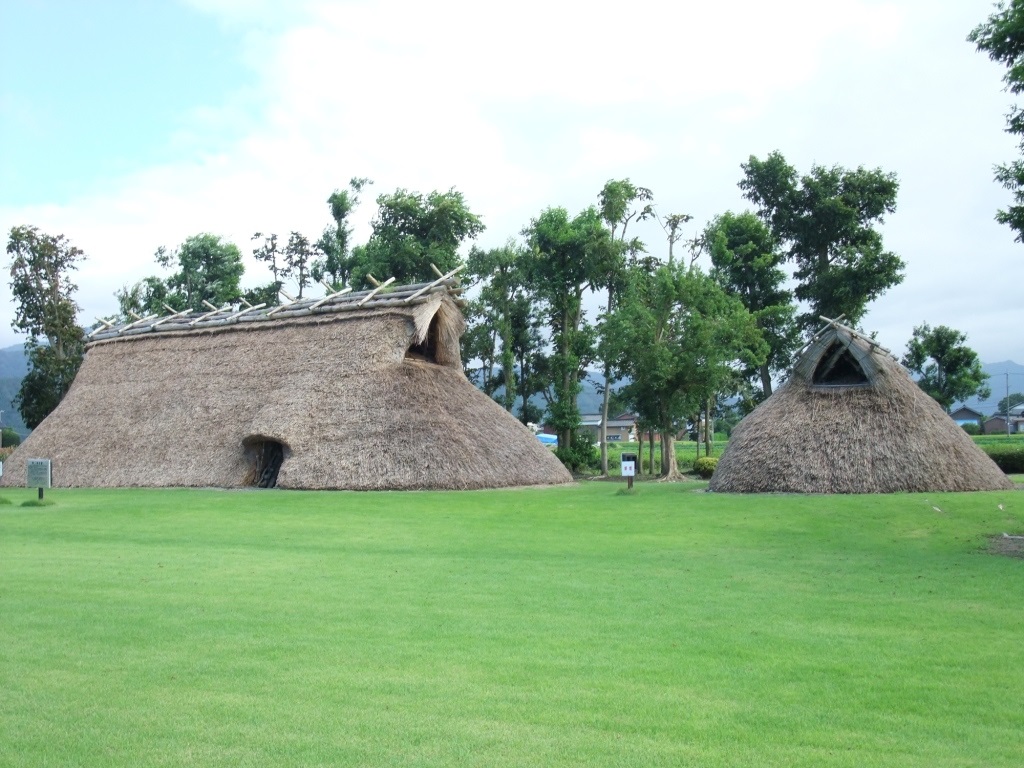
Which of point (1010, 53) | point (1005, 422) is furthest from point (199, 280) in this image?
point (1005, 422)

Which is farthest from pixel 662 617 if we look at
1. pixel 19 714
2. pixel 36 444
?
pixel 36 444

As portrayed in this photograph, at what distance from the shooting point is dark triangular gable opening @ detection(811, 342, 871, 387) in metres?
24.4

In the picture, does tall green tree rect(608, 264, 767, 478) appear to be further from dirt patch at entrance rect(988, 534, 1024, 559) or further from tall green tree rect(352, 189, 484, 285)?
dirt patch at entrance rect(988, 534, 1024, 559)

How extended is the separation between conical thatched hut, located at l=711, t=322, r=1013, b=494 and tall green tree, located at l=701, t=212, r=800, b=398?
14.7 metres

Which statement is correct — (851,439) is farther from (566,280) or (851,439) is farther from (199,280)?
(199,280)

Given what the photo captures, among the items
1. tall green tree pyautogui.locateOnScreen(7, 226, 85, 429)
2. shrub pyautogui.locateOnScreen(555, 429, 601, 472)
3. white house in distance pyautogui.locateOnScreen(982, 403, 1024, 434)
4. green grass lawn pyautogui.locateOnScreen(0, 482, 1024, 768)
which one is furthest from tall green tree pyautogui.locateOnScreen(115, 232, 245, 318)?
white house in distance pyautogui.locateOnScreen(982, 403, 1024, 434)

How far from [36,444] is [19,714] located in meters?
27.9

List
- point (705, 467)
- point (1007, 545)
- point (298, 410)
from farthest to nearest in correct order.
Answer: point (705, 467), point (298, 410), point (1007, 545)

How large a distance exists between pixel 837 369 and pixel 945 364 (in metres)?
20.7

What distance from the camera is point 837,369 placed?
82.5 feet

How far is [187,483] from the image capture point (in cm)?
2584

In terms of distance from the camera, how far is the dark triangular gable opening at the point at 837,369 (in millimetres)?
24438

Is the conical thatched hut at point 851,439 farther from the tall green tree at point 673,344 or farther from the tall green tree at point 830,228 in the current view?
the tall green tree at point 830,228

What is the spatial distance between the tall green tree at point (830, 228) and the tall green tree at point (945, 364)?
5.50 meters
